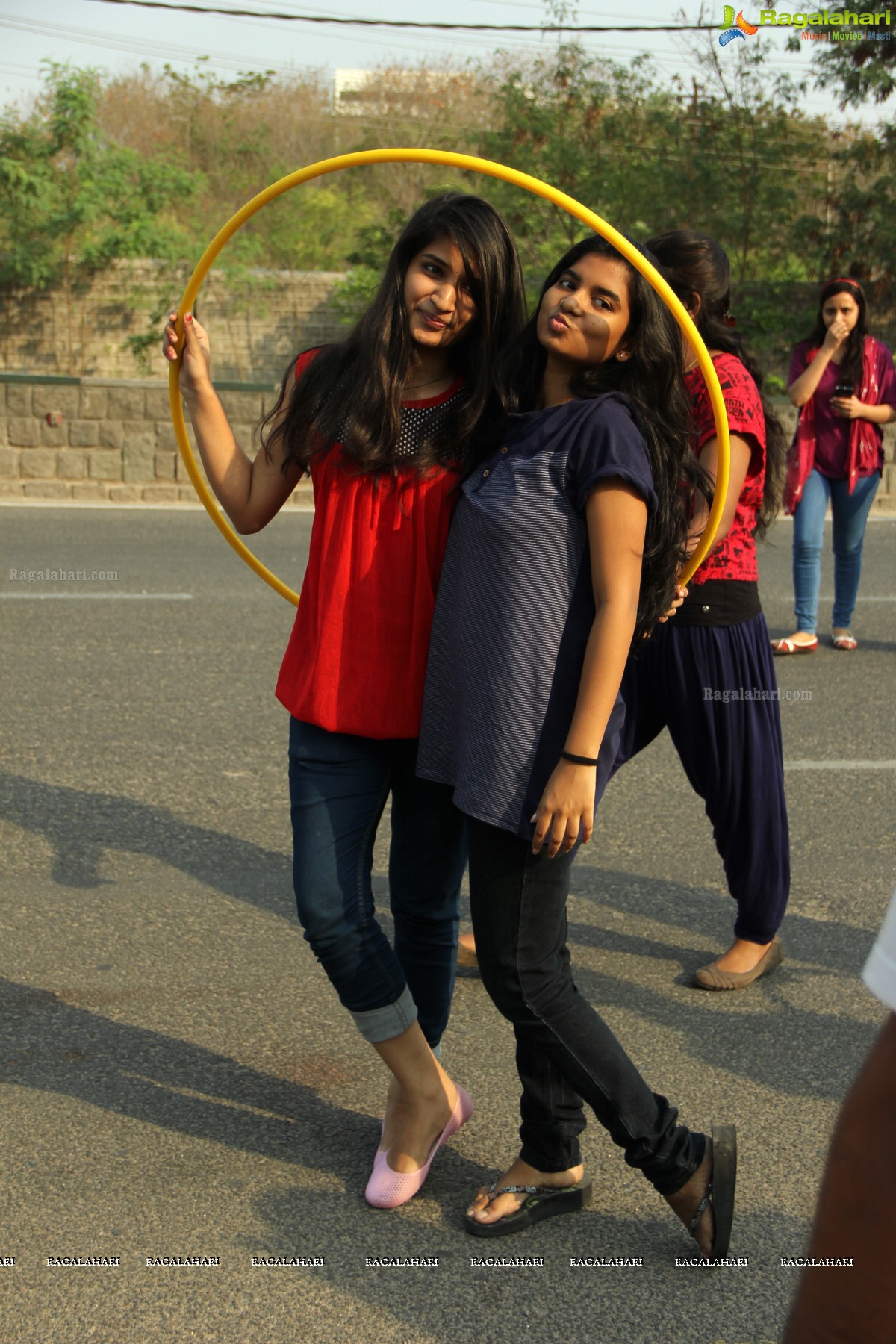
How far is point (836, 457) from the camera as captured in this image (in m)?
7.37

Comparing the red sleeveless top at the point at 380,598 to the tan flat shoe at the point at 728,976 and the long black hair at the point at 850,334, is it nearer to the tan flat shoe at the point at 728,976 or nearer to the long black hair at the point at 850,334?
the tan flat shoe at the point at 728,976

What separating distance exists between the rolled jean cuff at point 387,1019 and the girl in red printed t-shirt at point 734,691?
3.74ft

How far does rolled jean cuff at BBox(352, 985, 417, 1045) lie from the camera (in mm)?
2574

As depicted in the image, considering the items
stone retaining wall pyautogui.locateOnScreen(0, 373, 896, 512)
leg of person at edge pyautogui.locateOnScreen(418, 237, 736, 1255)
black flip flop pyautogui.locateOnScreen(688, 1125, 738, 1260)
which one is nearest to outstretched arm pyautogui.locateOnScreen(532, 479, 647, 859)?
leg of person at edge pyautogui.locateOnScreen(418, 237, 736, 1255)

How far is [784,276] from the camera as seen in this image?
68.7 feet

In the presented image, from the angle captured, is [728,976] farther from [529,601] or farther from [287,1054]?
[529,601]

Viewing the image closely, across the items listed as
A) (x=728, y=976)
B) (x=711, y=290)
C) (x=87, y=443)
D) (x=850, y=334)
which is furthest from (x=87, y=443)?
(x=728, y=976)

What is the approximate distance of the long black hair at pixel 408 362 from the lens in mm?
2463

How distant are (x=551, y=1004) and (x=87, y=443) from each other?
11.1 metres

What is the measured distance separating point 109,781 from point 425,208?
2.97m

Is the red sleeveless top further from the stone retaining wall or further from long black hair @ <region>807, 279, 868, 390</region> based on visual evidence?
the stone retaining wall

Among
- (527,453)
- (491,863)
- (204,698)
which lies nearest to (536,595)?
(527,453)

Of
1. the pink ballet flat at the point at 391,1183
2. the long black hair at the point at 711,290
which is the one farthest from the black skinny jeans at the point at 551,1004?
the long black hair at the point at 711,290

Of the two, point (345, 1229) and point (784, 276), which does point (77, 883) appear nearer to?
point (345, 1229)
